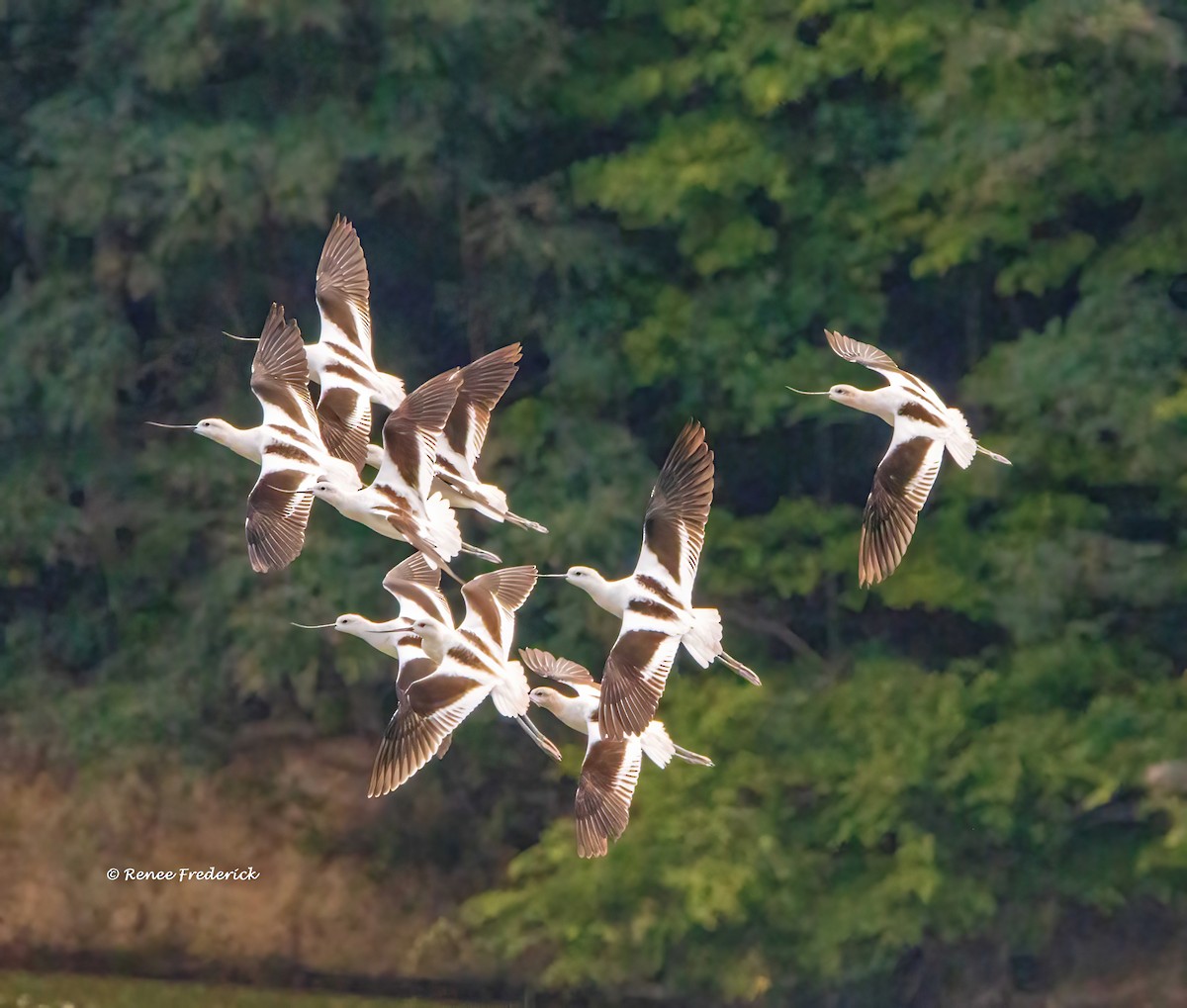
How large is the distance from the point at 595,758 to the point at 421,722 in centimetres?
89

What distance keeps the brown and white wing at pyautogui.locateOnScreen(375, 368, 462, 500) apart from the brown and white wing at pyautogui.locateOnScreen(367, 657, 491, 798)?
0.67 m

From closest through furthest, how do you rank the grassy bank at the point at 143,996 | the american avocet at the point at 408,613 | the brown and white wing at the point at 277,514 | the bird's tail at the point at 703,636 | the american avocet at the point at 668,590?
the american avocet at the point at 668,590, the bird's tail at the point at 703,636, the brown and white wing at the point at 277,514, the american avocet at the point at 408,613, the grassy bank at the point at 143,996

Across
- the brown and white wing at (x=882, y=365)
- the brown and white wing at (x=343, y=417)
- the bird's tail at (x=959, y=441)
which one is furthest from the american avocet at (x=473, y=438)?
the bird's tail at (x=959, y=441)

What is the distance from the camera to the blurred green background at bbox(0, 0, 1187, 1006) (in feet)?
45.5

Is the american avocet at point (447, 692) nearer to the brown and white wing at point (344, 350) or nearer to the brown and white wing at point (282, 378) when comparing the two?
the brown and white wing at point (344, 350)

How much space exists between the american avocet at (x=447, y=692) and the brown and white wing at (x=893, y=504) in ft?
4.47

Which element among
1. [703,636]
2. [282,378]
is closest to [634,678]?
[703,636]

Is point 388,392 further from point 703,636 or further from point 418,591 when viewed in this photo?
point 703,636

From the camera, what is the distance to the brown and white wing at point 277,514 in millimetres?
9031

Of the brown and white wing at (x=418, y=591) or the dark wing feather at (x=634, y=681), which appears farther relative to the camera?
the brown and white wing at (x=418, y=591)

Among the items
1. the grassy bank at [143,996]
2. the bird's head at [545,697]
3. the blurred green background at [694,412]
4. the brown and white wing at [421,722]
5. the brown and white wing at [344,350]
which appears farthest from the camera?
the grassy bank at [143,996]

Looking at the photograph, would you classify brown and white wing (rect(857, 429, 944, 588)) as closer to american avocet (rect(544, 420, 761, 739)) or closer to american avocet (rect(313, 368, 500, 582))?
american avocet (rect(544, 420, 761, 739))

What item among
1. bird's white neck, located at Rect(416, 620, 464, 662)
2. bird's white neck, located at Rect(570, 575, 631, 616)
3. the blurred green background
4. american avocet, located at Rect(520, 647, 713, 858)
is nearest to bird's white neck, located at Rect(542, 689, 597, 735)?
american avocet, located at Rect(520, 647, 713, 858)

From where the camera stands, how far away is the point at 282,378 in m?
9.57
